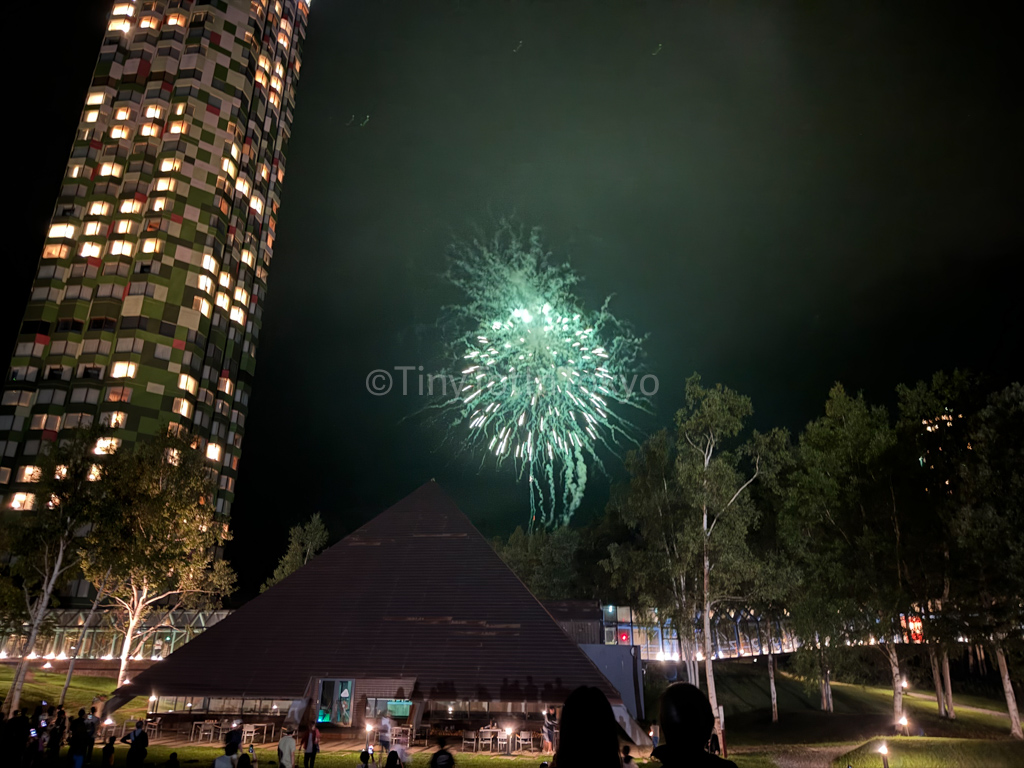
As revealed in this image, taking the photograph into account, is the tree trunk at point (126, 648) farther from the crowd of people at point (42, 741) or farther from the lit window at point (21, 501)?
the lit window at point (21, 501)

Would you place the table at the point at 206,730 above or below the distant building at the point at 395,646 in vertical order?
below

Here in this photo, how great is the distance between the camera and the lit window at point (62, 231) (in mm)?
70562

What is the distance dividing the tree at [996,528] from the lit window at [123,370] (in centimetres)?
7034

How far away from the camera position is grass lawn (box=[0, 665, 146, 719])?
30.6 meters

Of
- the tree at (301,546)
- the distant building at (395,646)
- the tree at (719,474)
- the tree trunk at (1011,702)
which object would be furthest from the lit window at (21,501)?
the tree trunk at (1011,702)

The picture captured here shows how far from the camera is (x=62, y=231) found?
233 ft

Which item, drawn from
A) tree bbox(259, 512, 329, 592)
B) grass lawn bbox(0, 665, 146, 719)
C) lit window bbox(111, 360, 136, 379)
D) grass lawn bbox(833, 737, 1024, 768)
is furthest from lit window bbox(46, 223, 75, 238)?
grass lawn bbox(833, 737, 1024, 768)

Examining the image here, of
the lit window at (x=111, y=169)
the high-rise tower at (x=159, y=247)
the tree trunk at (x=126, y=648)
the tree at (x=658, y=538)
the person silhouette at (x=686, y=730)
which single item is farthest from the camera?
the lit window at (x=111, y=169)

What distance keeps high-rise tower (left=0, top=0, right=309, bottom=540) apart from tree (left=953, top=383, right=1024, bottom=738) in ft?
216

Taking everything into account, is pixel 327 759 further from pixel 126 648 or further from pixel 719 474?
pixel 719 474

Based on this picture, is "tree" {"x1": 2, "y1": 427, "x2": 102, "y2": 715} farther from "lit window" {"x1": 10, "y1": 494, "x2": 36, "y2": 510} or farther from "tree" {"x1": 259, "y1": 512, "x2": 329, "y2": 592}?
"lit window" {"x1": 10, "y1": 494, "x2": 36, "y2": 510}

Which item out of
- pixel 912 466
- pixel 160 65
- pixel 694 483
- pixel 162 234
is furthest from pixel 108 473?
pixel 160 65

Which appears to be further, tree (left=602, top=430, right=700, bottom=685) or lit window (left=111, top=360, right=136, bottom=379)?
lit window (left=111, top=360, right=136, bottom=379)

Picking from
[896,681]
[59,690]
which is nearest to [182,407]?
[59,690]
